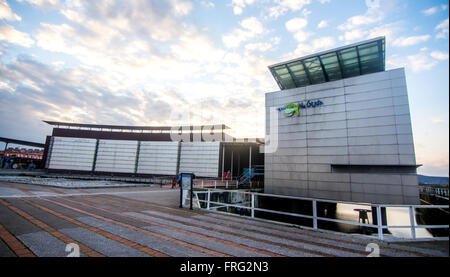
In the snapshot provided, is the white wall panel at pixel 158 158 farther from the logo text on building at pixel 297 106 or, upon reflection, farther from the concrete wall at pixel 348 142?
the logo text on building at pixel 297 106

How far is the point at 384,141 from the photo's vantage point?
16.8m

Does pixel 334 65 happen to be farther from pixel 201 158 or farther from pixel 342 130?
pixel 201 158

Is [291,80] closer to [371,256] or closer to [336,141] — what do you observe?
[336,141]

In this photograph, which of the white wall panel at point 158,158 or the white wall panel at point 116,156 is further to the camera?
the white wall panel at point 116,156

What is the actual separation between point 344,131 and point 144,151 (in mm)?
38628

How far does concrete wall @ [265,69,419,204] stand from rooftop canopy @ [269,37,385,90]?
270cm

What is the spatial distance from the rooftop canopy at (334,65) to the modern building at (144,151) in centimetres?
1894

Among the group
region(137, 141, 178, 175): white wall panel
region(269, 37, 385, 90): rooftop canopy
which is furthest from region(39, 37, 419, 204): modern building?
region(137, 141, 178, 175): white wall panel

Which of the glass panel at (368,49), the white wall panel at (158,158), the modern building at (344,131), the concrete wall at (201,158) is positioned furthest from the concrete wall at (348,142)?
the white wall panel at (158,158)

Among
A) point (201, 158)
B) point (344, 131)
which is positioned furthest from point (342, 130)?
point (201, 158)

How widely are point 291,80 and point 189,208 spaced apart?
70.8 feet

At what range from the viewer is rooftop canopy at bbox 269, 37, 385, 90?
61.8 feet

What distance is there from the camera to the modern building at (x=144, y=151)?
132 feet
